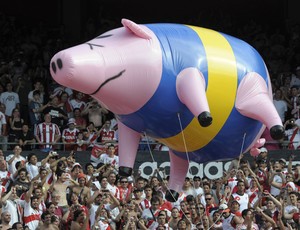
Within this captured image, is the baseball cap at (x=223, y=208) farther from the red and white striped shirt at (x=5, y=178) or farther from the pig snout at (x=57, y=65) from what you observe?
the pig snout at (x=57, y=65)

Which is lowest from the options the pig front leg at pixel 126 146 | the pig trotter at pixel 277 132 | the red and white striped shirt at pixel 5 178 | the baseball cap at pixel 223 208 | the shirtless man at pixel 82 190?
the red and white striped shirt at pixel 5 178

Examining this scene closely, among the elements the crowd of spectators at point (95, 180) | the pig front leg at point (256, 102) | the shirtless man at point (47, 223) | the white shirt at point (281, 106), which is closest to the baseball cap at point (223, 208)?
the crowd of spectators at point (95, 180)

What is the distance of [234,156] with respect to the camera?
1089cm

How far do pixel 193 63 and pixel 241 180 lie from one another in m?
6.87

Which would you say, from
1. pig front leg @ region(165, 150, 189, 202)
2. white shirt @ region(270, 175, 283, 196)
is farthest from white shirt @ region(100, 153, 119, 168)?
pig front leg @ region(165, 150, 189, 202)

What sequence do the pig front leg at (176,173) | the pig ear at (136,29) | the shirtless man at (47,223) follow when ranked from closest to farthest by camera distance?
the pig ear at (136,29)
the pig front leg at (176,173)
the shirtless man at (47,223)

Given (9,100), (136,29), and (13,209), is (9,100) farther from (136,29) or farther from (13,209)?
(136,29)

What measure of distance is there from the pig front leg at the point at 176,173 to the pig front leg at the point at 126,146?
544 millimetres

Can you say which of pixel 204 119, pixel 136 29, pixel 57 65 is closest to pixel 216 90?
pixel 204 119

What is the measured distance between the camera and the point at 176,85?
1020cm

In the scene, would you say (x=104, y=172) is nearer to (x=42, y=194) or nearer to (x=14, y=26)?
(x=42, y=194)

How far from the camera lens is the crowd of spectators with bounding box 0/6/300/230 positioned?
15.5 metres

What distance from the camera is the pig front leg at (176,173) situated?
11148 millimetres

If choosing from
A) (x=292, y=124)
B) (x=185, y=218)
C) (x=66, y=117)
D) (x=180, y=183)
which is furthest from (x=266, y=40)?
(x=180, y=183)
